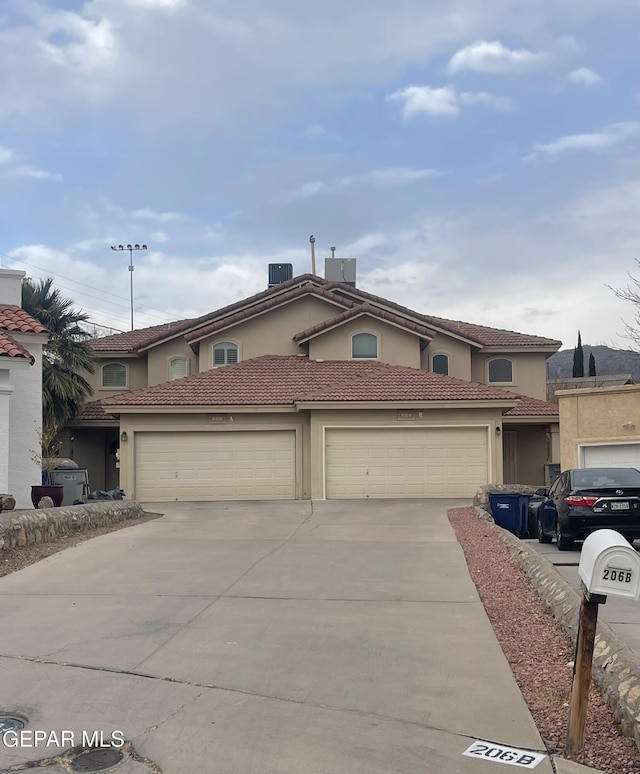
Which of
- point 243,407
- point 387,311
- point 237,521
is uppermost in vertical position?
point 387,311

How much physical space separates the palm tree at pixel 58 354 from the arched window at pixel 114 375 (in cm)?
402

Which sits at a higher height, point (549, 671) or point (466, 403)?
point (466, 403)

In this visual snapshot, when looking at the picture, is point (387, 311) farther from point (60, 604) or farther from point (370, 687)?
point (370, 687)

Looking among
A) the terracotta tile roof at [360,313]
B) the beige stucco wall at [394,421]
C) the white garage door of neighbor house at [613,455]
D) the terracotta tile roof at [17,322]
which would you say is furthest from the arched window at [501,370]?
the terracotta tile roof at [17,322]

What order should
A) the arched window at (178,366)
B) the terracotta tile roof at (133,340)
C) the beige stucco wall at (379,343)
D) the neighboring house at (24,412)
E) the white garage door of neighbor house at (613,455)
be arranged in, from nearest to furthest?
1. the neighboring house at (24,412)
2. the white garage door of neighbor house at (613,455)
3. the beige stucco wall at (379,343)
4. the terracotta tile roof at (133,340)
5. the arched window at (178,366)

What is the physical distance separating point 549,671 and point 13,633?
464 centimetres

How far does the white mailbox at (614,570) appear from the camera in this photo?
415 centimetres

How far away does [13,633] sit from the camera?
23.0ft

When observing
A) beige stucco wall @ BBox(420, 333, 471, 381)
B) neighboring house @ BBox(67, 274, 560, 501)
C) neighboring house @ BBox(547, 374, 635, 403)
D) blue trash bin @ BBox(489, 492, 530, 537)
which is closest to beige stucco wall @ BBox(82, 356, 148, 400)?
neighboring house @ BBox(67, 274, 560, 501)

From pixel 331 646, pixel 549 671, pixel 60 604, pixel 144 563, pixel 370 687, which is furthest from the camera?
pixel 144 563

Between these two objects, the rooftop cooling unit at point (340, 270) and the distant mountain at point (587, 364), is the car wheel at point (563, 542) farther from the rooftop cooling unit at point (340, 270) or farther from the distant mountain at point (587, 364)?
the distant mountain at point (587, 364)

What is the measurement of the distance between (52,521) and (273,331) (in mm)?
15972

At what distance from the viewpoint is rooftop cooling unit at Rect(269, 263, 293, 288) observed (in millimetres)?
34844

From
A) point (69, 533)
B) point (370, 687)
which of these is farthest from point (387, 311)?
point (370, 687)
